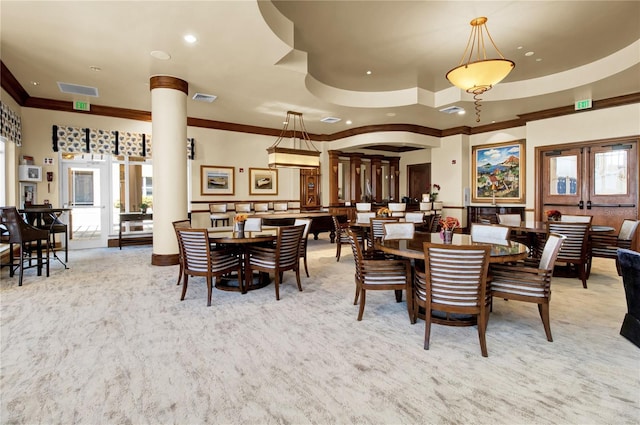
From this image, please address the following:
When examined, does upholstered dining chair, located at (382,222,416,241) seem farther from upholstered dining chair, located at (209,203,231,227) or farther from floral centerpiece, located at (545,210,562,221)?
upholstered dining chair, located at (209,203,231,227)

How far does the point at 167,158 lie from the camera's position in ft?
19.0

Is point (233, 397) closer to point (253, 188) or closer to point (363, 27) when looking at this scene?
point (363, 27)

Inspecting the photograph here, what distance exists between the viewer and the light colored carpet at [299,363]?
6.39 feet

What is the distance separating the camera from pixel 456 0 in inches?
160

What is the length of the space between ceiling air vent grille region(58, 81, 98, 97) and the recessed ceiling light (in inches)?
95.4

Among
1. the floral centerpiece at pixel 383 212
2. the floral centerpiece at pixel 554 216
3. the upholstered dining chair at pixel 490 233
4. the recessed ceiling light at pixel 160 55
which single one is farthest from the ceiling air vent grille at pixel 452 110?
the recessed ceiling light at pixel 160 55

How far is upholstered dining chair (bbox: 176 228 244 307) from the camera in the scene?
3.80 metres

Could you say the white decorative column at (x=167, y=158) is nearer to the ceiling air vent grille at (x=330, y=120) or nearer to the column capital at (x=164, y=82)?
the column capital at (x=164, y=82)

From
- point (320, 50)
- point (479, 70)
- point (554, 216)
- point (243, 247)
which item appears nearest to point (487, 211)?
point (554, 216)

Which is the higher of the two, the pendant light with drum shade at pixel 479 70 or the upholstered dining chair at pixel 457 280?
the pendant light with drum shade at pixel 479 70

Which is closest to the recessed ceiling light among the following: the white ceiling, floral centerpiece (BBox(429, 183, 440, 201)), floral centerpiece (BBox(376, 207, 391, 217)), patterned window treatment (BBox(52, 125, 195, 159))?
the white ceiling

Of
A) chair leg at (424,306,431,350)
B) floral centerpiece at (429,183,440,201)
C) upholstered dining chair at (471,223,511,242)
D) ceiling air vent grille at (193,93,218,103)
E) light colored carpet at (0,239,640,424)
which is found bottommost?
light colored carpet at (0,239,640,424)

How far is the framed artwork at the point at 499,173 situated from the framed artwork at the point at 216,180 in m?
7.36

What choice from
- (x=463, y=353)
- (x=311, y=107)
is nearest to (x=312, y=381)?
(x=463, y=353)
